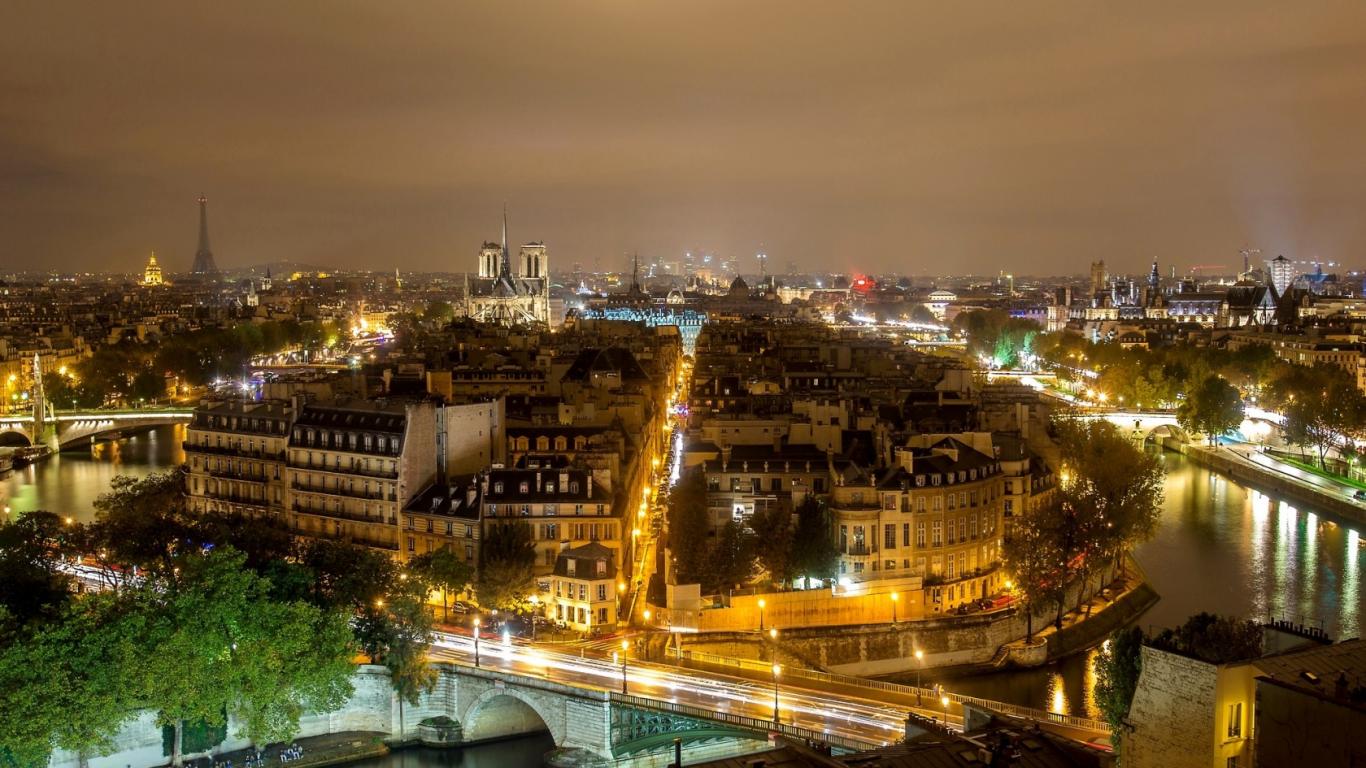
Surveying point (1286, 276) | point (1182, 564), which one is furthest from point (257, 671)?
point (1286, 276)

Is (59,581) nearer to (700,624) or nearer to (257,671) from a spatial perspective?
(257,671)

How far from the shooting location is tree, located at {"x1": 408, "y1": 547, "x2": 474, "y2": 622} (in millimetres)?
21688

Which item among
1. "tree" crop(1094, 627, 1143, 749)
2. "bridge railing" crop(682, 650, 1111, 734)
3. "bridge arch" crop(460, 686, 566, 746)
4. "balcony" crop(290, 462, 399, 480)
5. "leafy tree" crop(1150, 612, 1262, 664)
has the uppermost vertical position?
"balcony" crop(290, 462, 399, 480)

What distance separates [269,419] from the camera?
27391mm

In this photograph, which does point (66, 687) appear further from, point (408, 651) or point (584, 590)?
point (584, 590)

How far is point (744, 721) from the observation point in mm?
16625

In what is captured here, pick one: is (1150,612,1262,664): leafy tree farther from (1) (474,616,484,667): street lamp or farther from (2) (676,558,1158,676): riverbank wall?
(1) (474,616,484,667): street lamp

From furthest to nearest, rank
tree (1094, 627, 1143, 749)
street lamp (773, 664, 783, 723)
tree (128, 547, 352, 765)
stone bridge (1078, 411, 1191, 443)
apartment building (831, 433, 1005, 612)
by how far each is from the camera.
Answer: stone bridge (1078, 411, 1191, 443) → apartment building (831, 433, 1005, 612) → tree (128, 547, 352, 765) → street lamp (773, 664, 783, 723) → tree (1094, 627, 1143, 749)

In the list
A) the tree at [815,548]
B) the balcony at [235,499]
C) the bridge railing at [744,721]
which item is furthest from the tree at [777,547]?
the balcony at [235,499]

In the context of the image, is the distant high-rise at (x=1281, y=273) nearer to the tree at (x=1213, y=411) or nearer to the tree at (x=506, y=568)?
the tree at (x=1213, y=411)

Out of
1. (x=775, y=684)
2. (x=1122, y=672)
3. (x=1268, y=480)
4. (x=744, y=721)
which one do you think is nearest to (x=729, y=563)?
(x=775, y=684)

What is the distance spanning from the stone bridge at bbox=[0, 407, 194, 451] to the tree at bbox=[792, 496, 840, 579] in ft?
106

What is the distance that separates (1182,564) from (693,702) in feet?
50.1

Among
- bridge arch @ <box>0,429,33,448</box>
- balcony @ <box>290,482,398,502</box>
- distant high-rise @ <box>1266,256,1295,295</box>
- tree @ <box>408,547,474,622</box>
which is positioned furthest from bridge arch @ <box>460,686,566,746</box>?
distant high-rise @ <box>1266,256,1295,295</box>
